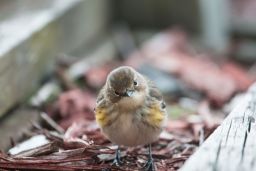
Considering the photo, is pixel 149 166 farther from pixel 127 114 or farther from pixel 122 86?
pixel 122 86

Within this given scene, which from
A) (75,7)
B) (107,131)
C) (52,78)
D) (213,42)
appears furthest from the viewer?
(213,42)

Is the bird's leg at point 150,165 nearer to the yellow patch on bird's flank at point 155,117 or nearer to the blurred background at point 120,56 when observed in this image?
the yellow patch on bird's flank at point 155,117

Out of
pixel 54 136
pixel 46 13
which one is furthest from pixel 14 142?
pixel 46 13

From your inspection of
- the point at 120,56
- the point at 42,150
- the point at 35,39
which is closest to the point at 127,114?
the point at 42,150

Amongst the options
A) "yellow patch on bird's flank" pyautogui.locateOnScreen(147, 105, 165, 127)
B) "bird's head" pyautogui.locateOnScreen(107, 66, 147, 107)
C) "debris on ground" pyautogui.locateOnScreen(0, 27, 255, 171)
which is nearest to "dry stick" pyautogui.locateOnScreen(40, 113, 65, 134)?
"debris on ground" pyautogui.locateOnScreen(0, 27, 255, 171)

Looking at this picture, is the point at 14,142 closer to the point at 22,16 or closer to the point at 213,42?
the point at 22,16

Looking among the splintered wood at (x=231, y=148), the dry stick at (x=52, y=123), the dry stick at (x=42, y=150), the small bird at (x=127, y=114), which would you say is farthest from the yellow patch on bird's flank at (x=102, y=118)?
the splintered wood at (x=231, y=148)
